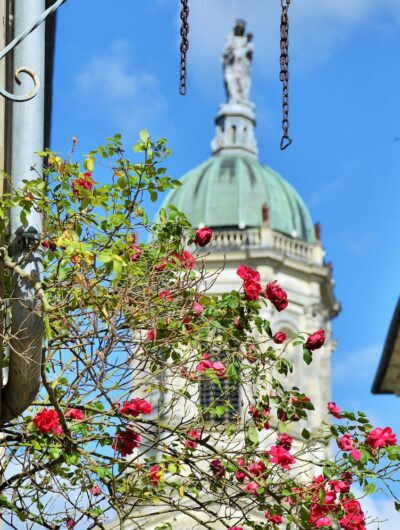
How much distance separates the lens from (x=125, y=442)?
1086cm

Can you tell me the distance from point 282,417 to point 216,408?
0.55 metres

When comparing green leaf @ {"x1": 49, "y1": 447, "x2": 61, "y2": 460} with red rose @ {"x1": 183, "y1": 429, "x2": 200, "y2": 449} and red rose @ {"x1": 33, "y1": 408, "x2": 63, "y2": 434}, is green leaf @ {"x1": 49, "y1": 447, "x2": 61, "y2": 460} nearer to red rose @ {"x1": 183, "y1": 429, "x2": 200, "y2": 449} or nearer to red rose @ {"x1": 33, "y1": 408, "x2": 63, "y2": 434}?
red rose @ {"x1": 33, "y1": 408, "x2": 63, "y2": 434}

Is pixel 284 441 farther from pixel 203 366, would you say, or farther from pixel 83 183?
pixel 83 183

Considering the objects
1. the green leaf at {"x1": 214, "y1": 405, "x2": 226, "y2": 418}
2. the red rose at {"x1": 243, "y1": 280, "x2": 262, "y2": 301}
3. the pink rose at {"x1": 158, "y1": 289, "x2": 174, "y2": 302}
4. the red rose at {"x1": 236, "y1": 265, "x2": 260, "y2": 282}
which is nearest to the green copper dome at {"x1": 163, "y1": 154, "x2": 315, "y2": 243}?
the red rose at {"x1": 236, "y1": 265, "x2": 260, "y2": 282}

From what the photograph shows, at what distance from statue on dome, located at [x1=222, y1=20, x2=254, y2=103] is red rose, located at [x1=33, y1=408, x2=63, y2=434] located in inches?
2225

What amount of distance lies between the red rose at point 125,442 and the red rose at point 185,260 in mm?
1267

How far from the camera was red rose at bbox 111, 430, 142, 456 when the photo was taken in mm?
10836

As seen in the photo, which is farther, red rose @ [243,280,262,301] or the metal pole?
red rose @ [243,280,262,301]

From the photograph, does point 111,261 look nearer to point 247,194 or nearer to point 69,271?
point 69,271

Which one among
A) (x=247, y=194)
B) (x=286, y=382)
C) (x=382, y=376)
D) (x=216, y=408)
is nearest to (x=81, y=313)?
(x=216, y=408)

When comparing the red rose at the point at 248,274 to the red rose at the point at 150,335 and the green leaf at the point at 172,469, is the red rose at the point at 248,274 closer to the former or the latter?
the red rose at the point at 150,335

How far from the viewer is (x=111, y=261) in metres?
10.5

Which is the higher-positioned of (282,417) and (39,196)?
(39,196)

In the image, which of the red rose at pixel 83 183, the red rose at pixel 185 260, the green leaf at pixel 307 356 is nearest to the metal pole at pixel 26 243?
the red rose at pixel 83 183
